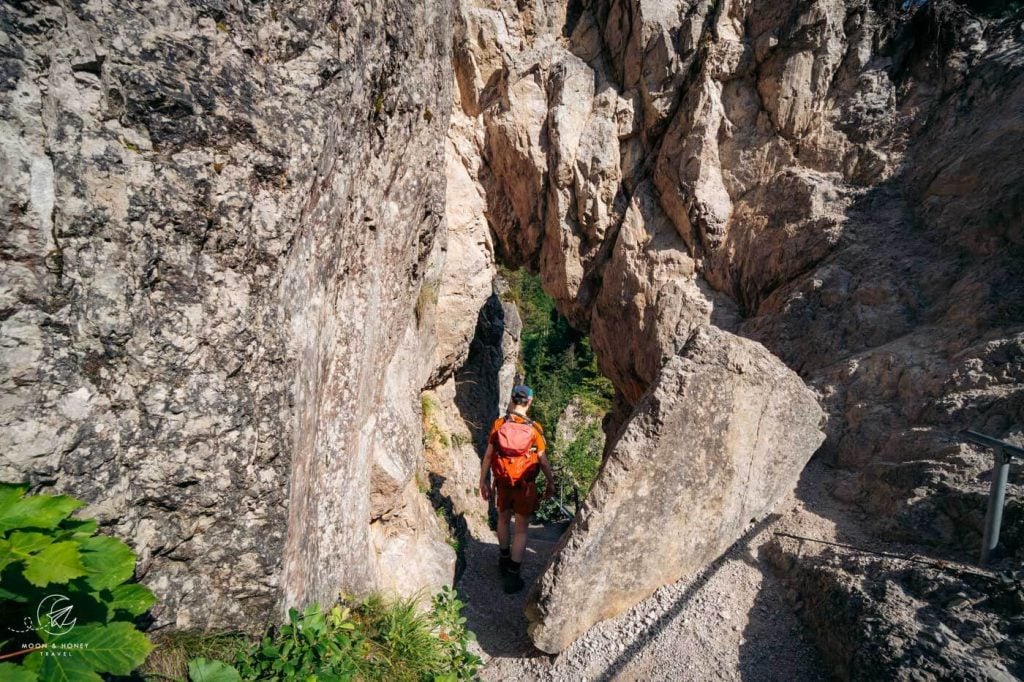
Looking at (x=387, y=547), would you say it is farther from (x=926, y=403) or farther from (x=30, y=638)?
(x=926, y=403)

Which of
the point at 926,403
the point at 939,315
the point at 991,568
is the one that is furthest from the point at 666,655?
the point at 939,315

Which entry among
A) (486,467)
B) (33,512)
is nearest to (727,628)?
(486,467)

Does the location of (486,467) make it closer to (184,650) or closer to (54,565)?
(184,650)

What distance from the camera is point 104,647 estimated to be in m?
1.25

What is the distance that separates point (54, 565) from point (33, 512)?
23 centimetres

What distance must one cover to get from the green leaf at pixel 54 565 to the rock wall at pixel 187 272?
70cm

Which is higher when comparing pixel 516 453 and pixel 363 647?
pixel 516 453

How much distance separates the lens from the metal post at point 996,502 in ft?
8.87

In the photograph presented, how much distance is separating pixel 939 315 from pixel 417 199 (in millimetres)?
5032

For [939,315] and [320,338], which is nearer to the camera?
[320,338]

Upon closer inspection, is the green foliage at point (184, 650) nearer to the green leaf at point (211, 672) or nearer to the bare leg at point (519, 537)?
the green leaf at point (211, 672)

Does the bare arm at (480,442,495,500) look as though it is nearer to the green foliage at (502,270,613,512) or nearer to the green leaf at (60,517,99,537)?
the green leaf at (60,517,99,537)

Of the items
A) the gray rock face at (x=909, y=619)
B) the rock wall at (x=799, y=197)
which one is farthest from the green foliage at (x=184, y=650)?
the gray rock face at (x=909, y=619)

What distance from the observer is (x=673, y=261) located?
770cm
